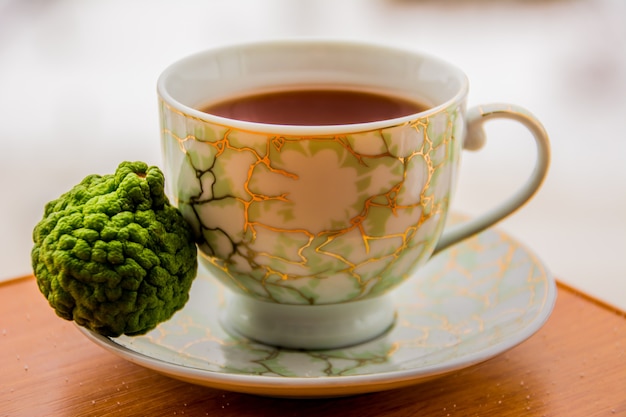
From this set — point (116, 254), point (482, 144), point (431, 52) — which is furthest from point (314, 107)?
point (431, 52)

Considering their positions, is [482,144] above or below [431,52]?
above

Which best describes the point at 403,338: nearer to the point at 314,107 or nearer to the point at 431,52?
the point at 314,107

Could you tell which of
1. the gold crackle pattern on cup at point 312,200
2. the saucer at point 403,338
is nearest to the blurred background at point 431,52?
the saucer at point 403,338

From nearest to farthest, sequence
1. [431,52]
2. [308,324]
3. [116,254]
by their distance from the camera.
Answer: [116,254] < [308,324] < [431,52]

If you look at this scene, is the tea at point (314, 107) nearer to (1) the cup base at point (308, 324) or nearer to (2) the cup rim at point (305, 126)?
(2) the cup rim at point (305, 126)

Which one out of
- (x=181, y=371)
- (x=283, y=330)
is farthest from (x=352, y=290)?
(x=181, y=371)

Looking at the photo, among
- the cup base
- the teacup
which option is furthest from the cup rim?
the cup base
